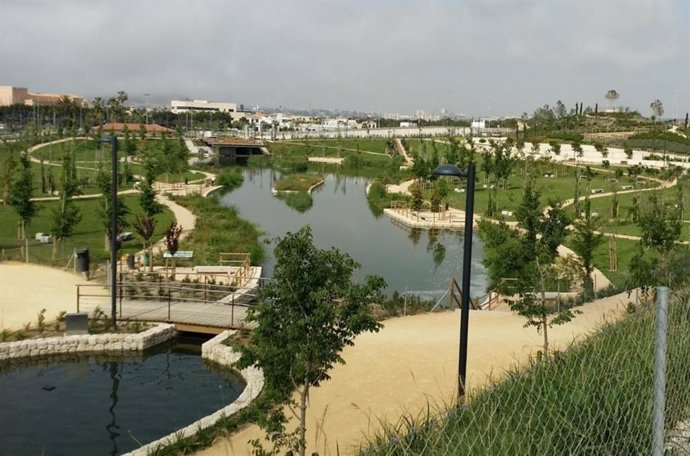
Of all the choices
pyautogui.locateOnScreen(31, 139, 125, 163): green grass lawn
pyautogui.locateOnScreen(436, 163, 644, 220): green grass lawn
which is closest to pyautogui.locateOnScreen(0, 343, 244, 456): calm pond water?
pyautogui.locateOnScreen(436, 163, 644, 220): green grass lawn

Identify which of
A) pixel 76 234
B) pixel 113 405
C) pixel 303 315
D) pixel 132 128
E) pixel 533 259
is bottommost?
pixel 113 405

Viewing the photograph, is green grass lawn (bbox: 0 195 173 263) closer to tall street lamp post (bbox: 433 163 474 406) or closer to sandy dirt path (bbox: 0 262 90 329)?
sandy dirt path (bbox: 0 262 90 329)

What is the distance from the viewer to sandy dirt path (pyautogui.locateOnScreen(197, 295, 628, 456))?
407 inches

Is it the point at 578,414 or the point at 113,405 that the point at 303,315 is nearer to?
the point at 578,414

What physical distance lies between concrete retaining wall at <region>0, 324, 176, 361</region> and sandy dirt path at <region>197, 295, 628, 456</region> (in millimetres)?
4878

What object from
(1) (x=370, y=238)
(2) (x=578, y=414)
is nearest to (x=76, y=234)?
(1) (x=370, y=238)

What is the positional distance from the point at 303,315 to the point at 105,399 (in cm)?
662

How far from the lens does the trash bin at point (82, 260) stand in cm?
2080

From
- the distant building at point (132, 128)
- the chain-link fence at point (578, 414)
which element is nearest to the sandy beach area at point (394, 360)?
the chain-link fence at point (578, 414)

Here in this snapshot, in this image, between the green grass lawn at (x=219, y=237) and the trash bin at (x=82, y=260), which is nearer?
the trash bin at (x=82, y=260)

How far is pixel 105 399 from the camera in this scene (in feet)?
43.0

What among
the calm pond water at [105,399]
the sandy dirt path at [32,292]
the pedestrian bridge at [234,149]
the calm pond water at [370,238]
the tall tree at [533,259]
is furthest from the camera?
the pedestrian bridge at [234,149]

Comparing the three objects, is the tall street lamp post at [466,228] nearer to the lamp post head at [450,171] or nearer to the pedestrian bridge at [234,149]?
the lamp post head at [450,171]

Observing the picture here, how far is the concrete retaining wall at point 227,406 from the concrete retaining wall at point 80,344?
1.43m
